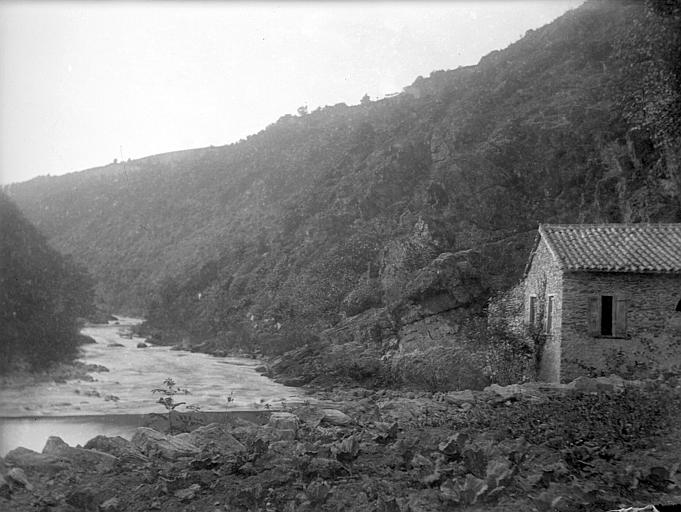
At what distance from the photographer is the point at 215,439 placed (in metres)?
6.91

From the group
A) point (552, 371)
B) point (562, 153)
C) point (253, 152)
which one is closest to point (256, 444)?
point (552, 371)

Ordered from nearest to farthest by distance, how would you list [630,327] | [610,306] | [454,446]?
[454,446]
[630,327]
[610,306]

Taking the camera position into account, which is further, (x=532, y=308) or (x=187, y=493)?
(x=532, y=308)

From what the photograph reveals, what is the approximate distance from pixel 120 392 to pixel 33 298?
1968 mm

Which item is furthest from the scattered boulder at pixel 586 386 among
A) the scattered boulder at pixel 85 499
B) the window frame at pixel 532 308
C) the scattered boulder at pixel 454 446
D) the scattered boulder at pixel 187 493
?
the scattered boulder at pixel 85 499

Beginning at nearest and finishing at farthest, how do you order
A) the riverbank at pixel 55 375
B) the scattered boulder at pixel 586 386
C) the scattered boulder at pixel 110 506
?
1. the scattered boulder at pixel 110 506
2. the riverbank at pixel 55 375
3. the scattered boulder at pixel 586 386

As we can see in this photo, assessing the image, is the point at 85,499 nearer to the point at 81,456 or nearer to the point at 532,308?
the point at 81,456

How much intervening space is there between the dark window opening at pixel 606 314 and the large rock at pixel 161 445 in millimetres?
7827

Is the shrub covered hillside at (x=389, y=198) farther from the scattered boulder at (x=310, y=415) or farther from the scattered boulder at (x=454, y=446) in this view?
the scattered boulder at (x=454, y=446)

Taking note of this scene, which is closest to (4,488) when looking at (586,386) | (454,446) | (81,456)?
(81,456)

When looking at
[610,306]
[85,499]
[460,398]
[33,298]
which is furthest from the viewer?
[610,306]

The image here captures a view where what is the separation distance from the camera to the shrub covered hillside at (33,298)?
796 cm

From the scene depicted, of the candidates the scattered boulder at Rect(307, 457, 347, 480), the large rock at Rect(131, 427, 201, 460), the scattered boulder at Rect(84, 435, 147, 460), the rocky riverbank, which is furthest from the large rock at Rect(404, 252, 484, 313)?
the scattered boulder at Rect(84, 435, 147, 460)

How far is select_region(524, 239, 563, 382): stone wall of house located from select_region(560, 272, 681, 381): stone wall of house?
162 mm
